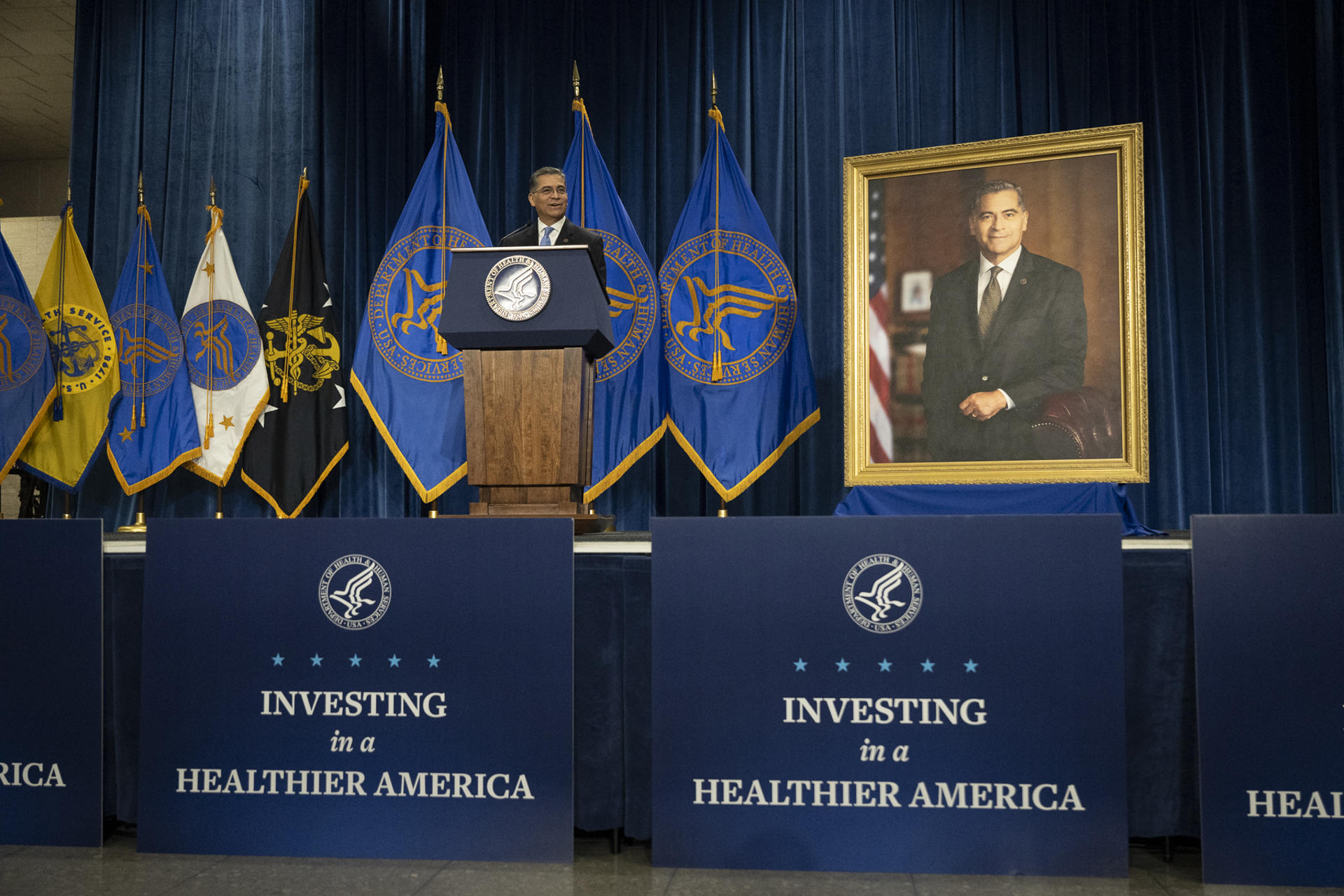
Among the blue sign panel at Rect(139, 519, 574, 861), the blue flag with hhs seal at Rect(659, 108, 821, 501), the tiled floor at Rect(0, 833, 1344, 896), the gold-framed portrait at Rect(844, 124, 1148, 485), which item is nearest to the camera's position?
the tiled floor at Rect(0, 833, 1344, 896)

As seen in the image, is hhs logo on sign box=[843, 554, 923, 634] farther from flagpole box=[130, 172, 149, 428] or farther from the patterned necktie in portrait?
flagpole box=[130, 172, 149, 428]

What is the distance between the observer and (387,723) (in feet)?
6.92

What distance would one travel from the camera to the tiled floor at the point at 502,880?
192 cm

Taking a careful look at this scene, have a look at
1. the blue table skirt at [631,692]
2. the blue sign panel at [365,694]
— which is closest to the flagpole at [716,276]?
the blue table skirt at [631,692]

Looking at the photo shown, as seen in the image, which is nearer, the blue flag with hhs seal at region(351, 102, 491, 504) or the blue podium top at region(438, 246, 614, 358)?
the blue podium top at region(438, 246, 614, 358)

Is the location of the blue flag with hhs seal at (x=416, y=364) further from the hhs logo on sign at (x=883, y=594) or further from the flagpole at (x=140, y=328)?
the hhs logo on sign at (x=883, y=594)

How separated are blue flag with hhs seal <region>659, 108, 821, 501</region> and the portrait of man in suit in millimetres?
572

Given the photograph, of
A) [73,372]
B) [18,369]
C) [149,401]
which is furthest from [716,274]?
[18,369]

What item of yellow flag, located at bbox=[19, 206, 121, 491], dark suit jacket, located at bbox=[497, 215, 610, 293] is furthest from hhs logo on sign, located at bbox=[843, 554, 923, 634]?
yellow flag, located at bbox=[19, 206, 121, 491]

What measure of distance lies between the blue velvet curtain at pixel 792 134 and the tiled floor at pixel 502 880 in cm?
238

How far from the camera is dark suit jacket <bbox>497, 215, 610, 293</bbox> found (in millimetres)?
3094

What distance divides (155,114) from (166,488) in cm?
208

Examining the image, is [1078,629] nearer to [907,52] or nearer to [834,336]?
[834,336]

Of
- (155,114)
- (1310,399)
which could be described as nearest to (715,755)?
(1310,399)
